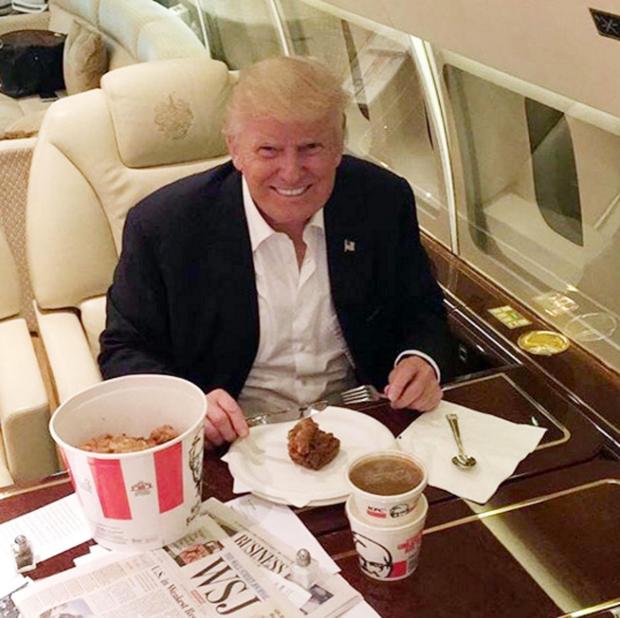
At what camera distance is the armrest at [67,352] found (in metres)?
2.08

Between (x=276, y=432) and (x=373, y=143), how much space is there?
176cm

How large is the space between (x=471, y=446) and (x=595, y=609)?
358 mm

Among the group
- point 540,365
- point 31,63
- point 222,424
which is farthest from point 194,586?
point 31,63

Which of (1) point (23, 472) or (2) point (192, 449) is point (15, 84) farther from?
(2) point (192, 449)

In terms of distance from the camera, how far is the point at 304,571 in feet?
3.91

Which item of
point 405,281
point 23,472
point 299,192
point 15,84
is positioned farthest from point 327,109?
point 15,84

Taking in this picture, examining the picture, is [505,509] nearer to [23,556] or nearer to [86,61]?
[23,556]

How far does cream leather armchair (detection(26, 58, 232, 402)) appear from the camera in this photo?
233cm

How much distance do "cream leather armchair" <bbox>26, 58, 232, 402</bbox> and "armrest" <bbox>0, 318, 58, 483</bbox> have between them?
221 mm

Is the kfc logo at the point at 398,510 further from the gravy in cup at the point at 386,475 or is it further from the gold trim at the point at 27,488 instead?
the gold trim at the point at 27,488

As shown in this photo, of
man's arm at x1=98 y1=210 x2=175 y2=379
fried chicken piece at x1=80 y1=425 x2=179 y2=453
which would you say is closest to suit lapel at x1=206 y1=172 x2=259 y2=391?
man's arm at x1=98 y1=210 x2=175 y2=379

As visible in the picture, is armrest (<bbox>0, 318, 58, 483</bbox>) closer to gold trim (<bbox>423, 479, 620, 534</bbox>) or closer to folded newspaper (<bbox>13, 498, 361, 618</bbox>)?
folded newspaper (<bbox>13, 498, 361, 618</bbox>)

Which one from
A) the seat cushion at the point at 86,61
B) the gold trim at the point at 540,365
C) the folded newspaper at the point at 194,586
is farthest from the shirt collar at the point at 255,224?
the seat cushion at the point at 86,61

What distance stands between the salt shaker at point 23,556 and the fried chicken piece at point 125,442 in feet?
0.53
